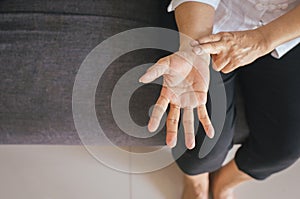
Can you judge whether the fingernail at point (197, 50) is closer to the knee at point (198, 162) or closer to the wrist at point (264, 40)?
the wrist at point (264, 40)

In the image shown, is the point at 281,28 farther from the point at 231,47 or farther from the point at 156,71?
the point at 156,71

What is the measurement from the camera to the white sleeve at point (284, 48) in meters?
0.90

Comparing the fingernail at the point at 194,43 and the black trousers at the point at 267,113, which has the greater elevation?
the fingernail at the point at 194,43

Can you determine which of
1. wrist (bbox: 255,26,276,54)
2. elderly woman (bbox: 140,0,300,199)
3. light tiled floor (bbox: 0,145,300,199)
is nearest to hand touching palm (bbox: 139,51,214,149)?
elderly woman (bbox: 140,0,300,199)

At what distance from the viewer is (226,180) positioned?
117 cm

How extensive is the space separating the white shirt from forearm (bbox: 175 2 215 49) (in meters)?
0.01

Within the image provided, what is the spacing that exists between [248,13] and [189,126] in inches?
10.2

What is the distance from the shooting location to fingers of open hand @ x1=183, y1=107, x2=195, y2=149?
0.85 m

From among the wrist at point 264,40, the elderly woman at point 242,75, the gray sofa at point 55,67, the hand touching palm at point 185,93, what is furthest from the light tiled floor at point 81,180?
the wrist at point 264,40

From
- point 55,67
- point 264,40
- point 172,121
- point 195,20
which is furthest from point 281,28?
point 55,67

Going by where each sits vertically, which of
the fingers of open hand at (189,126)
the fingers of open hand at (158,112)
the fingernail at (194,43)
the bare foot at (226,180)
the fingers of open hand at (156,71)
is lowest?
the bare foot at (226,180)

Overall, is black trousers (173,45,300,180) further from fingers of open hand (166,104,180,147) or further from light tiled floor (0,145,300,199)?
light tiled floor (0,145,300,199)

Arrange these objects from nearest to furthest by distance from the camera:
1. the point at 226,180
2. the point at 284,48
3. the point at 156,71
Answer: the point at 156,71, the point at 284,48, the point at 226,180

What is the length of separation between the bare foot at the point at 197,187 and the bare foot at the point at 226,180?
29 mm
